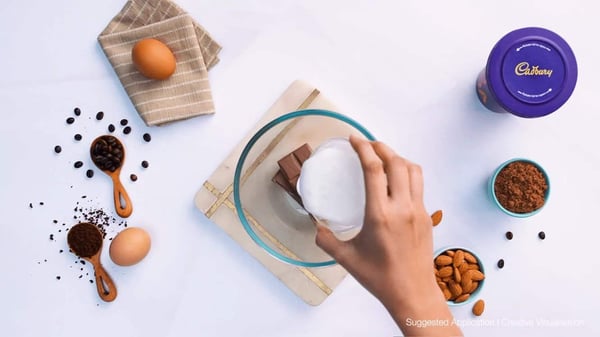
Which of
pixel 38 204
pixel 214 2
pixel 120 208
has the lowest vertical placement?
pixel 38 204

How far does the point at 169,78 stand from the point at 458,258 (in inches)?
23.7

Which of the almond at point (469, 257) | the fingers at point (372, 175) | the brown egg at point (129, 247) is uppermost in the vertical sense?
the fingers at point (372, 175)

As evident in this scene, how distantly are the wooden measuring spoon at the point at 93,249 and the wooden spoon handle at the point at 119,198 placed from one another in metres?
0.05

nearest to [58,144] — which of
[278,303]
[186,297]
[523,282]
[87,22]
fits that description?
[87,22]

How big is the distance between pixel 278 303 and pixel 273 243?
0.16 m

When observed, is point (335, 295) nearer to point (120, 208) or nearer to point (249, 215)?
point (249, 215)

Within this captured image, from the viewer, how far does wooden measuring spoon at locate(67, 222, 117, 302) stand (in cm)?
92

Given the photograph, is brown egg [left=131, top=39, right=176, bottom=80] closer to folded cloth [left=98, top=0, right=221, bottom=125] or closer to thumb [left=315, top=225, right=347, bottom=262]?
folded cloth [left=98, top=0, right=221, bottom=125]

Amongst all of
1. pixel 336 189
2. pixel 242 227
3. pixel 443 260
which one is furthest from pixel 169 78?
pixel 443 260

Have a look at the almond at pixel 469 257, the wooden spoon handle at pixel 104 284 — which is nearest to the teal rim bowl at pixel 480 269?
the almond at pixel 469 257

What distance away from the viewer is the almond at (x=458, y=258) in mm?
896

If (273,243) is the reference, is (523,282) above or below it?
above

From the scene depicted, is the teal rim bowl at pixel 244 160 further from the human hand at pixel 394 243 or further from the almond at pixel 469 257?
the almond at pixel 469 257

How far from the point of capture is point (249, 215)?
2.81 ft
